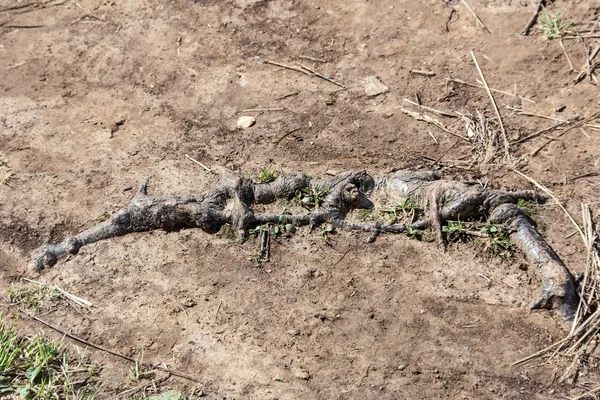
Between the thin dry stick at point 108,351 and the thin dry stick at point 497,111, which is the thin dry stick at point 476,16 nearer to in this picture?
the thin dry stick at point 497,111

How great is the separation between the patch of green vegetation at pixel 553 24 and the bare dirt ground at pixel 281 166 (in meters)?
0.09

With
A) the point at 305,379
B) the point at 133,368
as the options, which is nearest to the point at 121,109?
the point at 133,368

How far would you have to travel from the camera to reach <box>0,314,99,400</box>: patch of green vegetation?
3365mm

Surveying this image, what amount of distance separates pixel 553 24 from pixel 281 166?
2.48 m

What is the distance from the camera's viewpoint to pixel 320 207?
4242 mm

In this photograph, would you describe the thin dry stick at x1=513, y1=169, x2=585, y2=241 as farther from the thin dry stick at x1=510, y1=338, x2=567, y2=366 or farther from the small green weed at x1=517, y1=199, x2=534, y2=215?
the thin dry stick at x1=510, y1=338, x2=567, y2=366

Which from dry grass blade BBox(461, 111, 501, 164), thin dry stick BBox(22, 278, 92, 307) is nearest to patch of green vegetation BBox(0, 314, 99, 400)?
thin dry stick BBox(22, 278, 92, 307)

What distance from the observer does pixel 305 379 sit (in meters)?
3.42

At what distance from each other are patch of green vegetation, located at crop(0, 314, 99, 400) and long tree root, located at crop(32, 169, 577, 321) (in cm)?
68

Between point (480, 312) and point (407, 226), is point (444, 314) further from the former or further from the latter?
point (407, 226)

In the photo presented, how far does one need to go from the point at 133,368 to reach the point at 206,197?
125 cm

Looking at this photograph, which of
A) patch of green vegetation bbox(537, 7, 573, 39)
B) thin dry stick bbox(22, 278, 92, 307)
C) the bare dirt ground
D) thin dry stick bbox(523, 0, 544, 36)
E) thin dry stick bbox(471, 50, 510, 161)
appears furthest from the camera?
thin dry stick bbox(523, 0, 544, 36)

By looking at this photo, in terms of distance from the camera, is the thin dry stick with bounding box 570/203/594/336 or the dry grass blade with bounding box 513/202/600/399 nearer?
the dry grass blade with bounding box 513/202/600/399

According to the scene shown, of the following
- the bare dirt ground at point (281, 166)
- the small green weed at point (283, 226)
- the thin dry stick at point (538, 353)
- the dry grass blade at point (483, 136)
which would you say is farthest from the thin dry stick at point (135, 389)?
the dry grass blade at point (483, 136)
